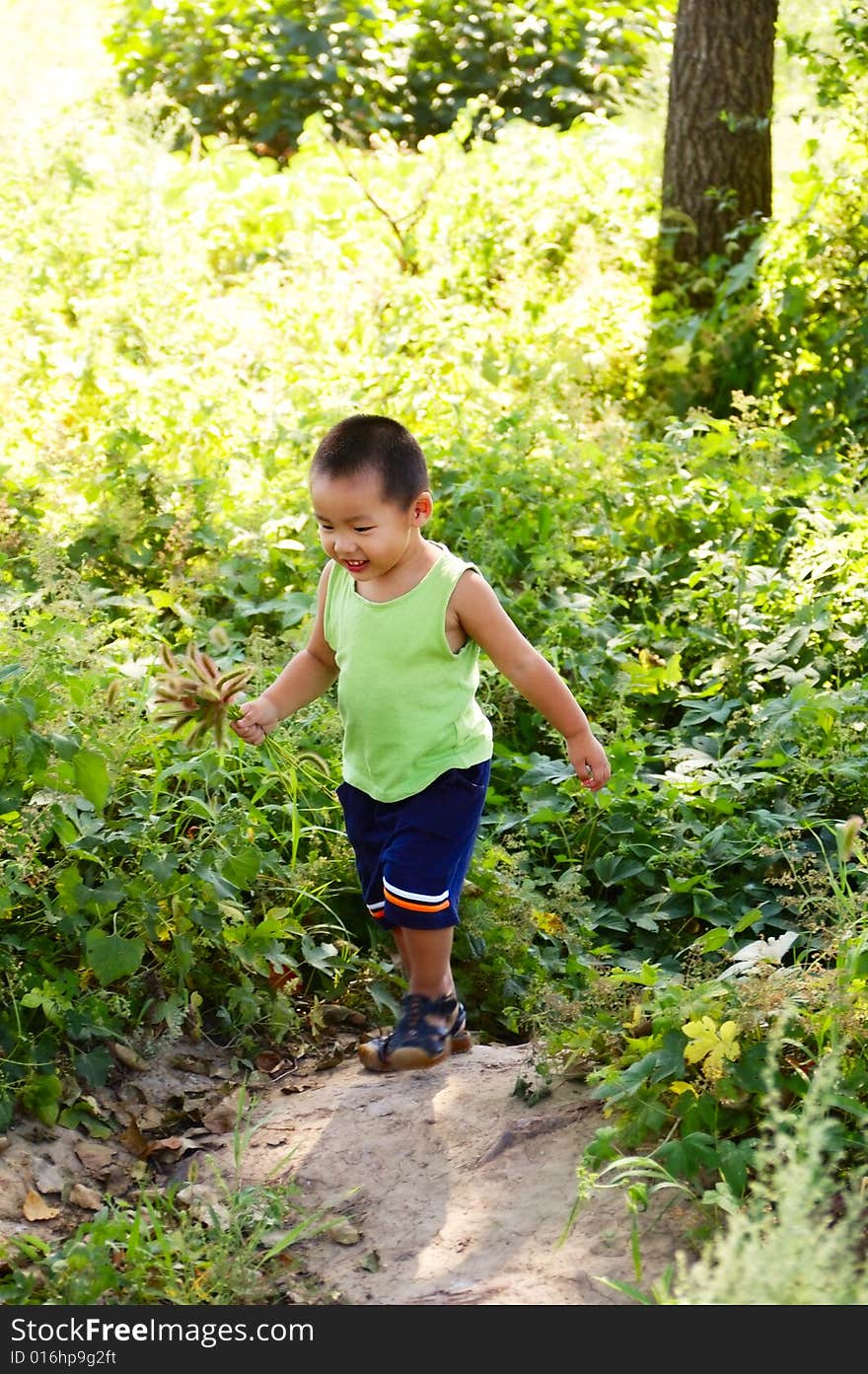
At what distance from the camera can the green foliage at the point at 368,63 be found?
12219 mm

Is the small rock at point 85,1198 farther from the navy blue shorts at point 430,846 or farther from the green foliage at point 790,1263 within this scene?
the green foliage at point 790,1263

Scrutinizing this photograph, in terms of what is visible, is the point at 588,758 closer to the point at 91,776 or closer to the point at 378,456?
the point at 378,456

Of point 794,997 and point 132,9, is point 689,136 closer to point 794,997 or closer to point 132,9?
point 794,997

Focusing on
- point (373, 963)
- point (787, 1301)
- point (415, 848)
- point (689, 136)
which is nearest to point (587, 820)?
point (373, 963)

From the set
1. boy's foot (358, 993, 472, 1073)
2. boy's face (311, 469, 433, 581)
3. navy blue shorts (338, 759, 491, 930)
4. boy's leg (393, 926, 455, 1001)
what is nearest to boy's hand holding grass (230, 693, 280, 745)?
navy blue shorts (338, 759, 491, 930)

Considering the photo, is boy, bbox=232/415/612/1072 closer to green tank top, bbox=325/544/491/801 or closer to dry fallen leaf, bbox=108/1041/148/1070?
green tank top, bbox=325/544/491/801

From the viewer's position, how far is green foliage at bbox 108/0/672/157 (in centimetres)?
1222

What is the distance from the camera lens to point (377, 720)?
3285 mm

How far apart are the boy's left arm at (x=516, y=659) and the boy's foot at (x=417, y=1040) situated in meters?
0.67

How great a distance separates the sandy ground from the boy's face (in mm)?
1144

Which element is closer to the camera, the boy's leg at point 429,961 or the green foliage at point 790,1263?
the green foliage at point 790,1263

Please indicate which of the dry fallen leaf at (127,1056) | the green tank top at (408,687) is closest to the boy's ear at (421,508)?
the green tank top at (408,687)

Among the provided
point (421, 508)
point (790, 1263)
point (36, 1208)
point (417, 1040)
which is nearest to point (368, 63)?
point (421, 508)

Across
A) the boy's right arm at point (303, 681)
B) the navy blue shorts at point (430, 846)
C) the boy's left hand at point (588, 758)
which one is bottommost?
the navy blue shorts at point (430, 846)
